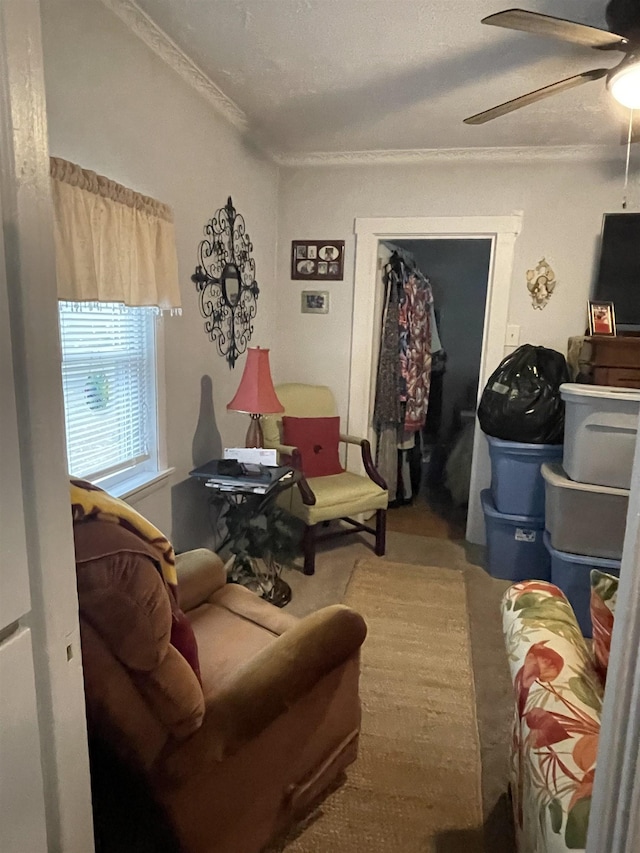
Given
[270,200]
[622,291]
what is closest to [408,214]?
[270,200]

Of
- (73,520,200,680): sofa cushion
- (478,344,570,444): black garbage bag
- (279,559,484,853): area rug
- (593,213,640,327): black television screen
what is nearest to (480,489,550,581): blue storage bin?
(279,559,484,853): area rug

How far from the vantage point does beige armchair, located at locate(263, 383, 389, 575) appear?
304 centimetres

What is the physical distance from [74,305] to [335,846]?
6.00 ft

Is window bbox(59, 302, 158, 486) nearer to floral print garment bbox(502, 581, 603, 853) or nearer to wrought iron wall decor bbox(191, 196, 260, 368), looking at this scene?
wrought iron wall decor bbox(191, 196, 260, 368)

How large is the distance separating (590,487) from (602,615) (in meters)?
1.60

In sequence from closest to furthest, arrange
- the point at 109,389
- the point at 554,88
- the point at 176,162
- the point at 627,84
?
the point at 627,84 → the point at 554,88 → the point at 109,389 → the point at 176,162

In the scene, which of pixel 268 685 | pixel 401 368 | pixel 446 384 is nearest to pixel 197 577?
pixel 268 685

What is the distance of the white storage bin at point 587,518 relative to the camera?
2516 millimetres

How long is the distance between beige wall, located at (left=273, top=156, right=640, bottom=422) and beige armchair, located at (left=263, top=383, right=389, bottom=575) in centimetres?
27

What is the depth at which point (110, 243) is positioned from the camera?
6.12 ft

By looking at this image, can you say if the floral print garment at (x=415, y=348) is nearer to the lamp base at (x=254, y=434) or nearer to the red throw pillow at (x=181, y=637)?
the lamp base at (x=254, y=434)

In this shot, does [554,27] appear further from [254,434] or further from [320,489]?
[320,489]

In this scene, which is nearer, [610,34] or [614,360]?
[610,34]

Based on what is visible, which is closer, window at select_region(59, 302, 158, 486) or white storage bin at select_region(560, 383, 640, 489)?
window at select_region(59, 302, 158, 486)
